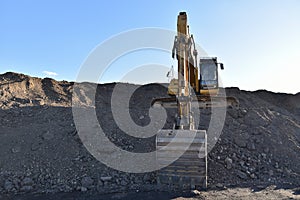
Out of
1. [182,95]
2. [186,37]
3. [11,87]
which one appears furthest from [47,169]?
[11,87]

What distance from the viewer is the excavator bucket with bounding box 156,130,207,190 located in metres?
6.34

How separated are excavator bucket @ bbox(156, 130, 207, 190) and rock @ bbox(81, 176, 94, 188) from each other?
64.7 inches


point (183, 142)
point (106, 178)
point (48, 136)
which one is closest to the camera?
point (183, 142)

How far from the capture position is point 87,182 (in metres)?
7.06

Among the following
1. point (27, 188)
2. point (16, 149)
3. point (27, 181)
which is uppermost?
point (16, 149)

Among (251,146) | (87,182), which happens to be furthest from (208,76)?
(87,182)

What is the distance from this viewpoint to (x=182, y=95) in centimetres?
688

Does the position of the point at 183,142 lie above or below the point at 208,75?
below

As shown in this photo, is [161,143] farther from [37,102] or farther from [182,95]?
[37,102]

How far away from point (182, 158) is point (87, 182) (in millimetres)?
2287

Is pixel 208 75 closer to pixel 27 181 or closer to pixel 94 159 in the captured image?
pixel 94 159

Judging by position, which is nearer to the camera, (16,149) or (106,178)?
(106,178)

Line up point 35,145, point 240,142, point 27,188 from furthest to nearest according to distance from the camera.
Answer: point 240,142 < point 35,145 < point 27,188

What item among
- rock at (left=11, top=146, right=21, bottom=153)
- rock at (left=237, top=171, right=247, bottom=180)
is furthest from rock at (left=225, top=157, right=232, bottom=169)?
rock at (left=11, top=146, right=21, bottom=153)
